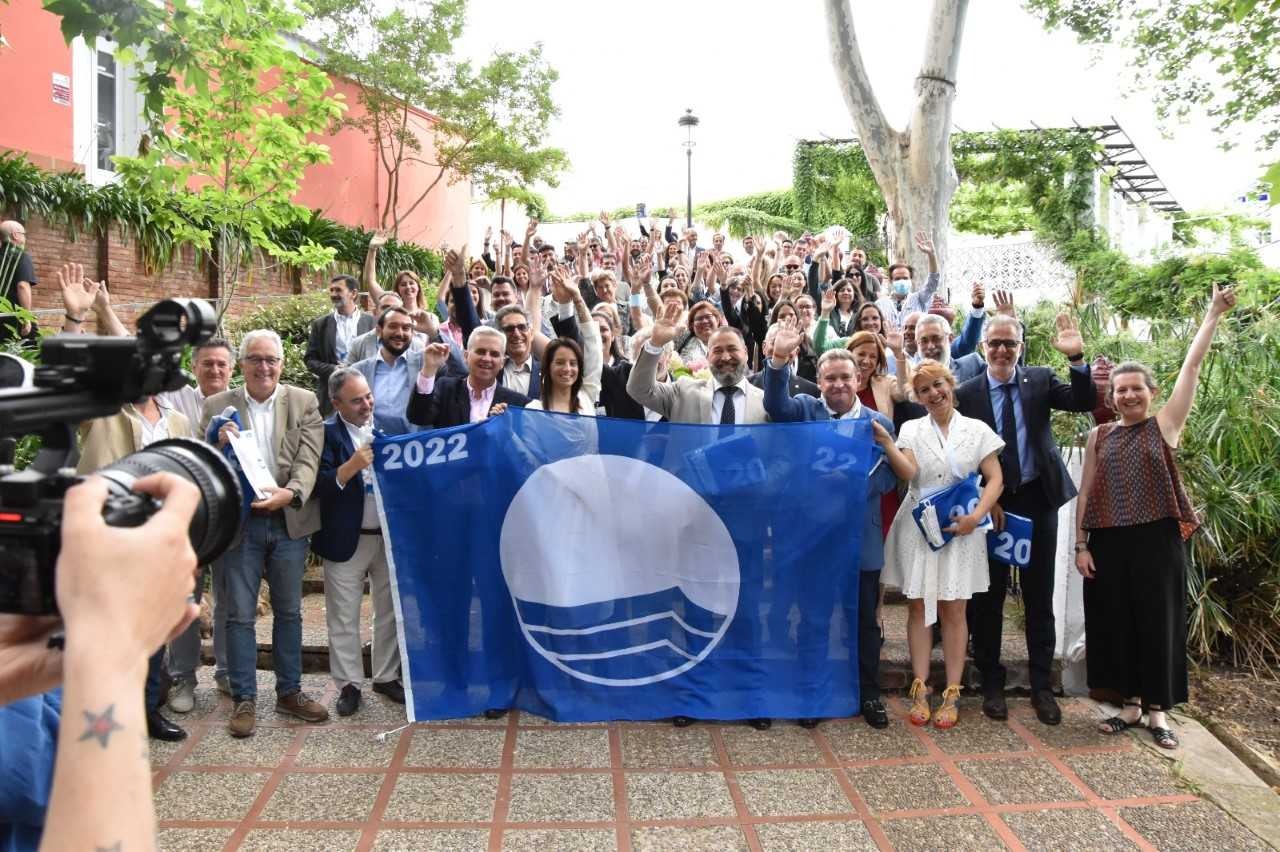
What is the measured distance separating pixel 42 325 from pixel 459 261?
5353mm

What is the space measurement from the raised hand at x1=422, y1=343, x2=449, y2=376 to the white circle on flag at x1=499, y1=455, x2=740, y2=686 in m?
1.08

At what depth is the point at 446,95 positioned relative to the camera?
61.3ft

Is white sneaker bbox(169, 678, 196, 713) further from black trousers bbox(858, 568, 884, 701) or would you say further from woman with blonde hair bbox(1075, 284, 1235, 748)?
woman with blonde hair bbox(1075, 284, 1235, 748)

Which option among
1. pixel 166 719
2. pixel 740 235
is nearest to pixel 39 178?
pixel 166 719

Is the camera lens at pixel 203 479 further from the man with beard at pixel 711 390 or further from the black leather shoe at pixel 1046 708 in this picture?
the black leather shoe at pixel 1046 708

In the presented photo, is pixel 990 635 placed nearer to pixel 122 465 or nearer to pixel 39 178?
pixel 122 465

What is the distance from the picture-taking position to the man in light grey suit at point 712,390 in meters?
4.88

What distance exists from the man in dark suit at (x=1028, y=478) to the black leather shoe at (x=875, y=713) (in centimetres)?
59

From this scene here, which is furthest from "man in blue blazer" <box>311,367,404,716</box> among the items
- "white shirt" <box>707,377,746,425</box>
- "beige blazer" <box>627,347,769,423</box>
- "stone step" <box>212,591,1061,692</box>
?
"white shirt" <box>707,377,746,425</box>

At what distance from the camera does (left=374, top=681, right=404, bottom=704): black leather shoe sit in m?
4.70

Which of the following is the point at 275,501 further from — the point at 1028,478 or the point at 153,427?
the point at 1028,478

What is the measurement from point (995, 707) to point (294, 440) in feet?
12.5

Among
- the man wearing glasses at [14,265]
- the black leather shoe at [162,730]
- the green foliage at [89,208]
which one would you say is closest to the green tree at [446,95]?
the green foliage at [89,208]

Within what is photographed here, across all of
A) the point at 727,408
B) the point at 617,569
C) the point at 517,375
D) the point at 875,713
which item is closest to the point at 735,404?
the point at 727,408
